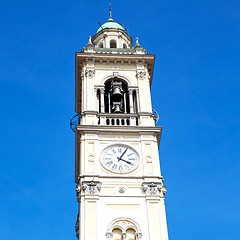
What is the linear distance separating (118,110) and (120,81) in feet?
9.24

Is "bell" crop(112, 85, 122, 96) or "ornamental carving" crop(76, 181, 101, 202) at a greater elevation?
"bell" crop(112, 85, 122, 96)

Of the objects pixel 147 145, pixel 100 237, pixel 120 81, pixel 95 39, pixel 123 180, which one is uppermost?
pixel 95 39

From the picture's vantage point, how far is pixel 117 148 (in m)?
37.9

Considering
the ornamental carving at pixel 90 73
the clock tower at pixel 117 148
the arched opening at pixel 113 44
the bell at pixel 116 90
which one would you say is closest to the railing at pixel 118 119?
the clock tower at pixel 117 148

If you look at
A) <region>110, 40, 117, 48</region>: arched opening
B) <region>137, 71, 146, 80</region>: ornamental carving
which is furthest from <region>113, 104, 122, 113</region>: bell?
<region>110, 40, 117, 48</region>: arched opening

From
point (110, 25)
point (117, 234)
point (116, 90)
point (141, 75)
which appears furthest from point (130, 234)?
point (110, 25)

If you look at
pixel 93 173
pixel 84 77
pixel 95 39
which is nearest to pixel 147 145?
pixel 93 173

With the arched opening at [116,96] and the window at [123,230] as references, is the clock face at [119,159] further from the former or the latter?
the arched opening at [116,96]

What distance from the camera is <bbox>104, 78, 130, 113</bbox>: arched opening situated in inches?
1623

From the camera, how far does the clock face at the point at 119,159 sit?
1451 inches

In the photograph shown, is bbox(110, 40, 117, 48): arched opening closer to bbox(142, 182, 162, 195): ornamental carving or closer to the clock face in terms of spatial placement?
the clock face

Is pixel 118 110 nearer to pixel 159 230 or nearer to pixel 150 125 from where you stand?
pixel 150 125

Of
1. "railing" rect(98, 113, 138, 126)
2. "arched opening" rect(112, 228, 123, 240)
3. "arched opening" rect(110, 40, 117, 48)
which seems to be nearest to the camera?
"arched opening" rect(112, 228, 123, 240)

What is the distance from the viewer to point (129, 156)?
123 feet
